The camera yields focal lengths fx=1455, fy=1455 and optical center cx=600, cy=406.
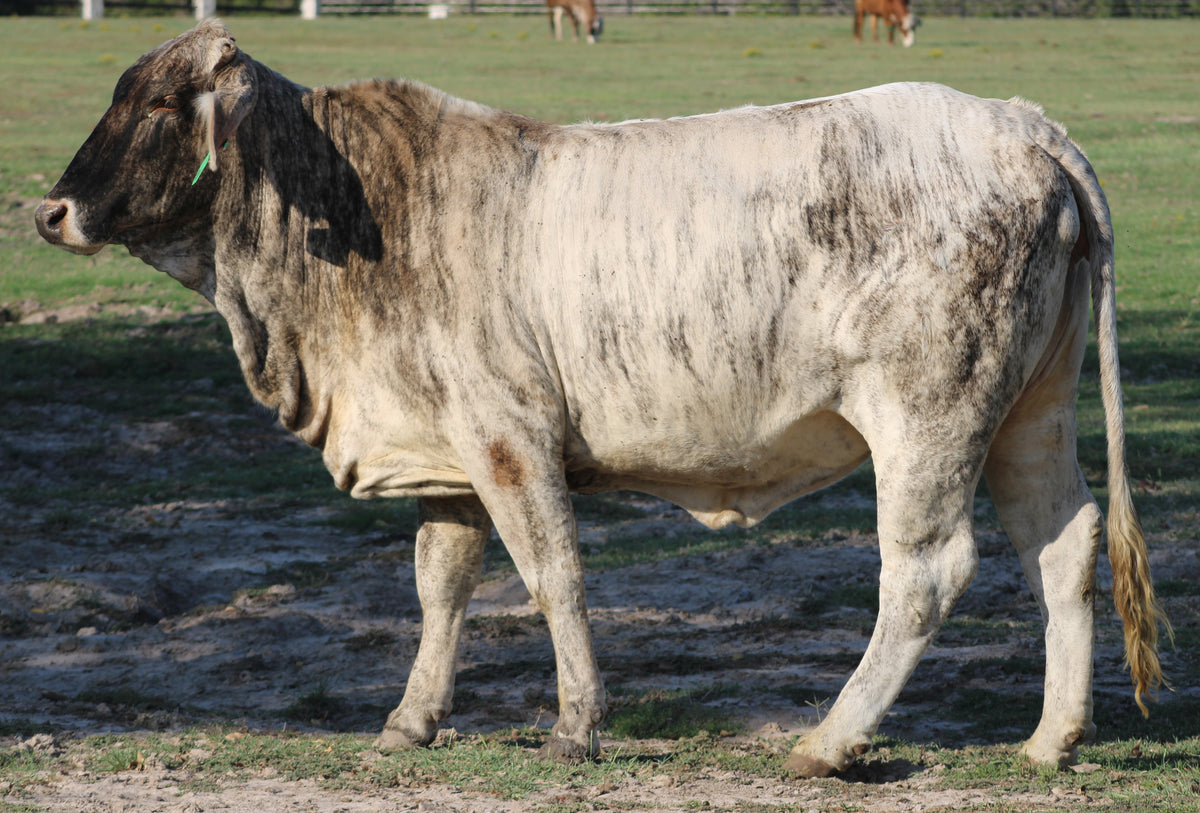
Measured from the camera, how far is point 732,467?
4.80m

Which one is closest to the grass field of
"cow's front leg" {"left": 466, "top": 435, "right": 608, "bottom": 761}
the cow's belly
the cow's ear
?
"cow's front leg" {"left": 466, "top": 435, "right": 608, "bottom": 761}

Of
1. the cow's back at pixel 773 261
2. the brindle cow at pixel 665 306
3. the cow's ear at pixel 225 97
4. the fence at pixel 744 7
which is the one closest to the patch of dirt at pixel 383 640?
the brindle cow at pixel 665 306

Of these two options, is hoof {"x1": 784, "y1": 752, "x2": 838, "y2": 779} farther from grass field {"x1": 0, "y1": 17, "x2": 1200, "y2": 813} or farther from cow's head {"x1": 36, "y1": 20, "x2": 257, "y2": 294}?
cow's head {"x1": 36, "y1": 20, "x2": 257, "y2": 294}

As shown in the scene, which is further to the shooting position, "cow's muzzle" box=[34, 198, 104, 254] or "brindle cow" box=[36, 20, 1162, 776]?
"cow's muzzle" box=[34, 198, 104, 254]

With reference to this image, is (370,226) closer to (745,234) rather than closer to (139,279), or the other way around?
(745,234)

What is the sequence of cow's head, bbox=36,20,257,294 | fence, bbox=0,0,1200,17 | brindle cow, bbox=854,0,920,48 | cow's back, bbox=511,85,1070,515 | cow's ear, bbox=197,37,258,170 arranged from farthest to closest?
fence, bbox=0,0,1200,17, brindle cow, bbox=854,0,920,48, cow's head, bbox=36,20,257,294, cow's ear, bbox=197,37,258,170, cow's back, bbox=511,85,1070,515

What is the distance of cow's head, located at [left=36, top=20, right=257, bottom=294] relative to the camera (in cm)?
464

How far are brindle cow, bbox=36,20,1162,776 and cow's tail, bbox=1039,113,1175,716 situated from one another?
0.04ft

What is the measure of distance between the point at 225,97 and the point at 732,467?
2017 millimetres

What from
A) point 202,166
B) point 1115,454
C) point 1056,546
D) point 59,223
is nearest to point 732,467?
point 1056,546

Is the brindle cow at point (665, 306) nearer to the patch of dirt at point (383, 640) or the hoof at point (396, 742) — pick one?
the hoof at point (396, 742)

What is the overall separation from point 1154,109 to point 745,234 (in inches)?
851

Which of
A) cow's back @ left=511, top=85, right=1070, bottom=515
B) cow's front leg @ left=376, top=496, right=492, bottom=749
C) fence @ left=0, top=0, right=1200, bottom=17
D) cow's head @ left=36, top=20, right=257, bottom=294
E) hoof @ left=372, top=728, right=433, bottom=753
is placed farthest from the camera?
fence @ left=0, top=0, right=1200, bottom=17

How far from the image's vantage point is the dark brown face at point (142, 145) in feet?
15.3
